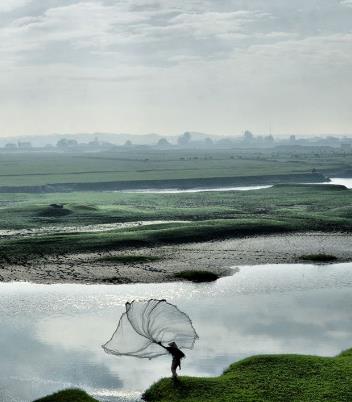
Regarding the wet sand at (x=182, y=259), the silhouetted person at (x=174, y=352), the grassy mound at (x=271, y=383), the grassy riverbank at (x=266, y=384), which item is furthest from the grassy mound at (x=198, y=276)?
the silhouetted person at (x=174, y=352)

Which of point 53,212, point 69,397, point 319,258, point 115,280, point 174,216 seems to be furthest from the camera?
point 174,216

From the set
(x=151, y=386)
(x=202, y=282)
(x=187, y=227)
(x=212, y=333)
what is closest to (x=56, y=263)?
(x=202, y=282)

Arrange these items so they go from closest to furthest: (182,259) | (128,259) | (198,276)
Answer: (198,276) → (128,259) → (182,259)

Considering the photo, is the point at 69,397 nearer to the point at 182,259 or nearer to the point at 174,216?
the point at 182,259

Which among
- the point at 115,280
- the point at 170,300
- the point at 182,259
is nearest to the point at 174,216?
the point at 182,259

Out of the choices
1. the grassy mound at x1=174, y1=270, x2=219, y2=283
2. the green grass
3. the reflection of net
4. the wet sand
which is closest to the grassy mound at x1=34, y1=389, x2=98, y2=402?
the reflection of net

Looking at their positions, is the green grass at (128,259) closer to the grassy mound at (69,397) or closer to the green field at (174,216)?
the green field at (174,216)

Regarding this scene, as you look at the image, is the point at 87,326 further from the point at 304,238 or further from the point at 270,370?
the point at 304,238
